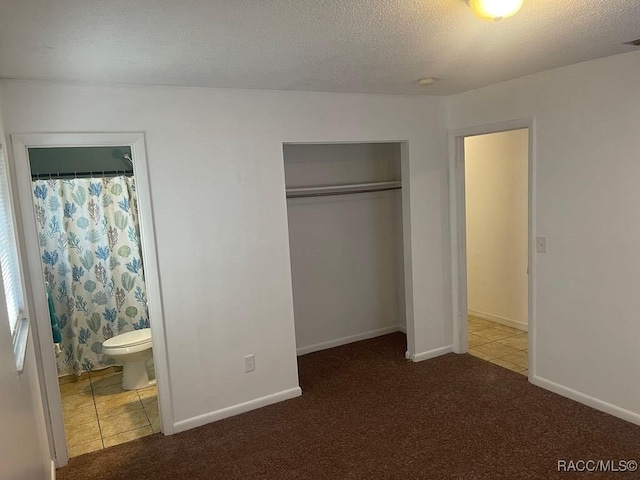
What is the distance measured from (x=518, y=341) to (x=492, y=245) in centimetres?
102

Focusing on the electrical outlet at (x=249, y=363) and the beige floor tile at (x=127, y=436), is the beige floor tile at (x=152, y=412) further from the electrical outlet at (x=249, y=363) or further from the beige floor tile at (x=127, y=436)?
the electrical outlet at (x=249, y=363)

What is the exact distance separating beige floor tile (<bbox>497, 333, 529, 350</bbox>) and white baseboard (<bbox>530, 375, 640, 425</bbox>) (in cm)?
86

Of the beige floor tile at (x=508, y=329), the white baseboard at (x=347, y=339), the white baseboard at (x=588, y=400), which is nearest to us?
the white baseboard at (x=588, y=400)

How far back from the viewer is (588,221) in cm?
319

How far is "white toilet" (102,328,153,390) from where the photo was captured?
155 inches

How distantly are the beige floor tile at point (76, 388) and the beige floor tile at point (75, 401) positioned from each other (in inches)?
2.2

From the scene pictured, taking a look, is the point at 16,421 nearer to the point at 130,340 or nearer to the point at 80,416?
the point at 80,416

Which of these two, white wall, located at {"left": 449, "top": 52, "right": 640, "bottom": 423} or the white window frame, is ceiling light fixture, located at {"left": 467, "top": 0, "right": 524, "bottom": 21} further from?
the white window frame

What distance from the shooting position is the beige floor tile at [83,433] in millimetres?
3306

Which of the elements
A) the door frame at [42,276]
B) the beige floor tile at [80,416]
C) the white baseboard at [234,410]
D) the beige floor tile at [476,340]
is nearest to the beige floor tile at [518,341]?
the beige floor tile at [476,340]

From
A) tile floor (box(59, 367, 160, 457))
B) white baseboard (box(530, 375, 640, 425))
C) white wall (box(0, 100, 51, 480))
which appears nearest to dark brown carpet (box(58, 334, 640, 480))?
white baseboard (box(530, 375, 640, 425))

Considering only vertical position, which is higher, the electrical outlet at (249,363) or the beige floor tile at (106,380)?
the electrical outlet at (249,363)

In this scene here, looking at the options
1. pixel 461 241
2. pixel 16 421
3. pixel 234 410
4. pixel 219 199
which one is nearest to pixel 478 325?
pixel 461 241

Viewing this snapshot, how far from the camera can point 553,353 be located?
3.52m
